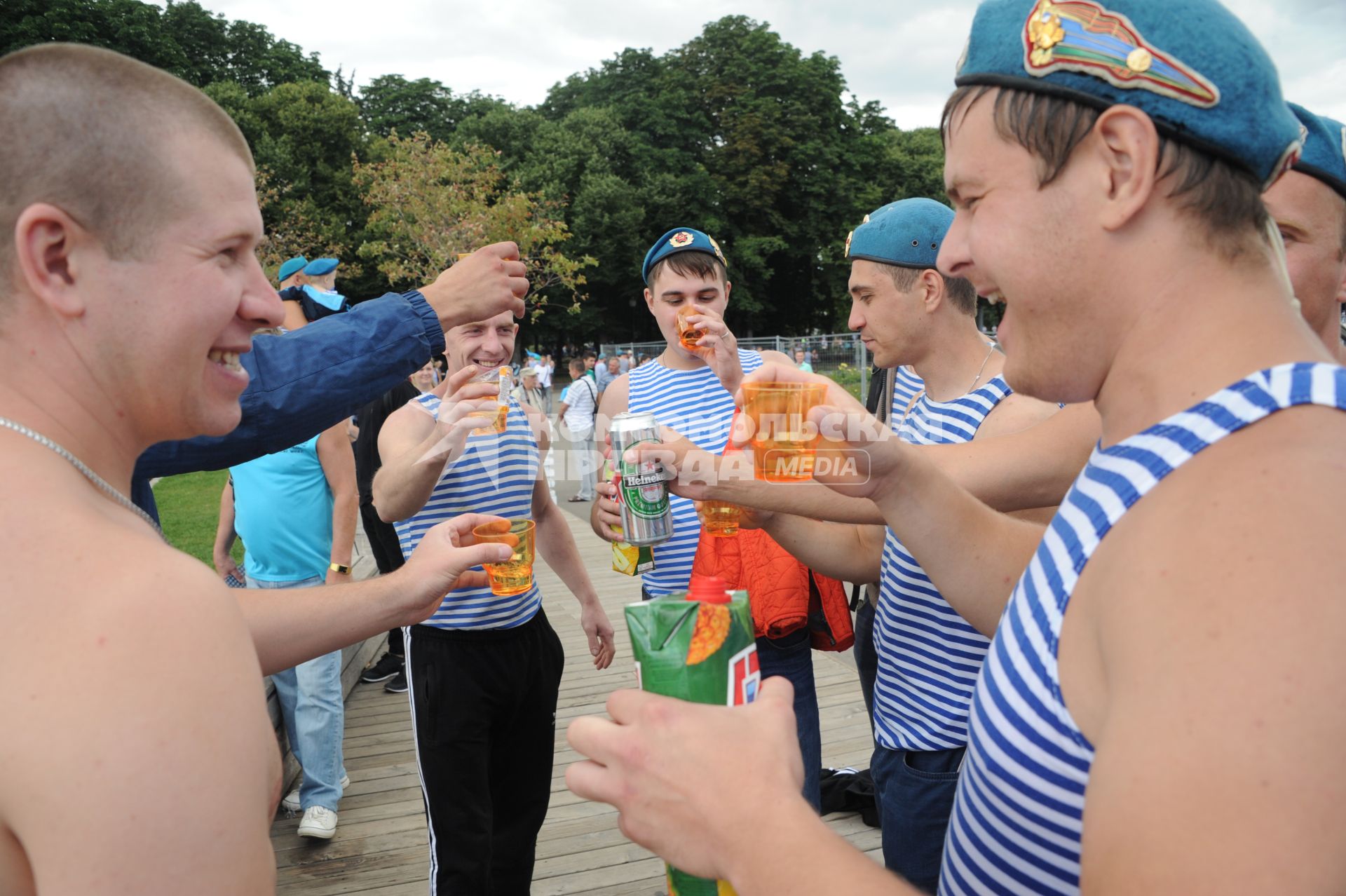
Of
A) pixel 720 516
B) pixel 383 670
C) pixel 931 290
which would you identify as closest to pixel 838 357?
pixel 383 670

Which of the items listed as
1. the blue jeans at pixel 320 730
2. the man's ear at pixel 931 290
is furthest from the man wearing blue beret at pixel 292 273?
the man's ear at pixel 931 290

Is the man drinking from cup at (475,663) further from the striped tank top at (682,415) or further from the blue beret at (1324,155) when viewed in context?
the blue beret at (1324,155)

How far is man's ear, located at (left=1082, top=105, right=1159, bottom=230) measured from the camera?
1061 mm

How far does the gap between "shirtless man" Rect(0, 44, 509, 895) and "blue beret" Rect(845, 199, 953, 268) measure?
232cm

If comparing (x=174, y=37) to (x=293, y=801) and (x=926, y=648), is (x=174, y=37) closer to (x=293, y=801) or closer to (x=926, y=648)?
(x=293, y=801)

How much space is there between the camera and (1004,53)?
4.00 feet

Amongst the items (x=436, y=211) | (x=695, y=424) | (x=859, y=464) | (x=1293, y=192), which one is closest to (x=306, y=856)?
(x=695, y=424)

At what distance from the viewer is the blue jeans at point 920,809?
7.99 feet

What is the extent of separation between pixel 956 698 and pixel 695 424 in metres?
1.83

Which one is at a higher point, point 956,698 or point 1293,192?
point 1293,192

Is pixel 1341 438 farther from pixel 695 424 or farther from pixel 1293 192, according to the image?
pixel 695 424

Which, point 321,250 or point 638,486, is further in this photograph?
point 321,250

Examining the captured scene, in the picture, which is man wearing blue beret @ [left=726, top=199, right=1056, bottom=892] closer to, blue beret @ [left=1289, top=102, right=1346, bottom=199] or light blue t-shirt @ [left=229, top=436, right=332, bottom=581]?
blue beret @ [left=1289, top=102, right=1346, bottom=199]

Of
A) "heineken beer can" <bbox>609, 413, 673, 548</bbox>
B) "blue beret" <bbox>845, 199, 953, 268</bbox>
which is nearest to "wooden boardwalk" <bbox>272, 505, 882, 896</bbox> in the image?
"heineken beer can" <bbox>609, 413, 673, 548</bbox>
